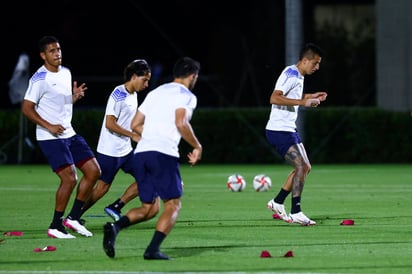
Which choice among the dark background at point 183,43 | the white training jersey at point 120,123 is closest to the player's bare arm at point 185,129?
the white training jersey at point 120,123

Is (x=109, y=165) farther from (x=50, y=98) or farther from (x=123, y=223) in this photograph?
(x=123, y=223)

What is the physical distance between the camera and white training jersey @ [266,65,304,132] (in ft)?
49.6

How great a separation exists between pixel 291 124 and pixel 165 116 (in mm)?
4496

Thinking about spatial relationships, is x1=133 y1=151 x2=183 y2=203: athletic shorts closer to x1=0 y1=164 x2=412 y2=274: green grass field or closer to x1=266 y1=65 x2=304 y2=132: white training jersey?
x1=0 y1=164 x2=412 y2=274: green grass field

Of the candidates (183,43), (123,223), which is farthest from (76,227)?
(183,43)

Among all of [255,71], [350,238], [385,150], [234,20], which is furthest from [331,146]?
[350,238]

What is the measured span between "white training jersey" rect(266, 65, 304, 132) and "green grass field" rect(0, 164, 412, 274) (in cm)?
130

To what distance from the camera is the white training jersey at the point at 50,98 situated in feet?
44.0

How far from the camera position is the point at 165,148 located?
1124 cm

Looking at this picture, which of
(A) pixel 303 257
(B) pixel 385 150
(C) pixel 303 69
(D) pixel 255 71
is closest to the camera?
(A) pixel 303 257

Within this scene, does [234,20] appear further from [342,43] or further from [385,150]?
[385,150]

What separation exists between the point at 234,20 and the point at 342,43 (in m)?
3.95

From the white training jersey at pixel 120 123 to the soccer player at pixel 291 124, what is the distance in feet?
6.09

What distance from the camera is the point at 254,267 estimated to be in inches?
427
